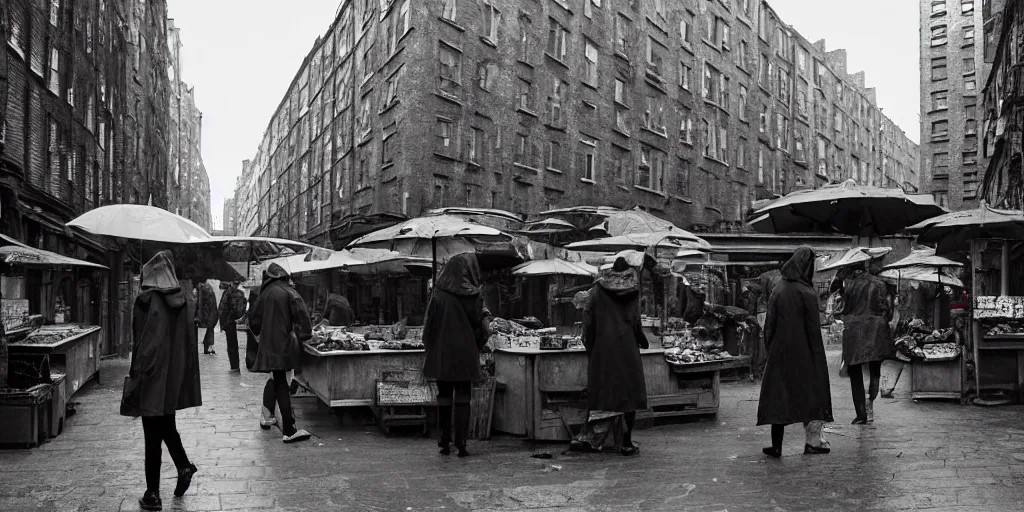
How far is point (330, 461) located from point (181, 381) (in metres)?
2.03

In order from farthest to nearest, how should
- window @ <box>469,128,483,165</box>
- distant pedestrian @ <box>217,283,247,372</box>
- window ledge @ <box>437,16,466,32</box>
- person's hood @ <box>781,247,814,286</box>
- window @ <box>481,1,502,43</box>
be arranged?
window @ <box>481,1,502,43</box> < window @ <box>469,128,483,165</box> < window ledge @ <box>437,16,466,32</box> < distant pedestrian @ <box>217,283,247,372</box> < person's hood @ <box>781,247,814,286</box>

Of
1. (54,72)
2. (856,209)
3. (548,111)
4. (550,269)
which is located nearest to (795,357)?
(856,209)

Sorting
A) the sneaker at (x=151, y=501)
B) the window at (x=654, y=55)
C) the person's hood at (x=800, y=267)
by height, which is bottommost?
the sneaker at (x=151, y=501)

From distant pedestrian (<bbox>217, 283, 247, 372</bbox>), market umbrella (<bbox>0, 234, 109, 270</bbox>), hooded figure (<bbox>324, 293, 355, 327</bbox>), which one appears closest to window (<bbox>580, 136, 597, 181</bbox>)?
distant pedestrian (<bbox>217, 283, 247, 372</bbox>)

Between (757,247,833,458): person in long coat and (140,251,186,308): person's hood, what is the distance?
492cm

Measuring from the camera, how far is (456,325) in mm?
8211

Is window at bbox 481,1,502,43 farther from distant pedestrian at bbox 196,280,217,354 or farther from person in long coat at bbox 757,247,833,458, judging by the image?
person in long coat at bbox 757,247,833,458

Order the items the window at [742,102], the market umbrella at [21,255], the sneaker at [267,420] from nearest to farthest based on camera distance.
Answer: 1. the sneaker at [267,420]
2. the market umbrella at [21,255]
3. the window at [742,102]

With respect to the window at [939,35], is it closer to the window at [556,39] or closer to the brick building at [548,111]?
the brick building at [548,111]

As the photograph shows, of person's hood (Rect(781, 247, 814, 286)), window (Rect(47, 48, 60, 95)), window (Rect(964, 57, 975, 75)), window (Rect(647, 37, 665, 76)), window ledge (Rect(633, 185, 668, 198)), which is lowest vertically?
person's hood (Rect(781, 247, 814, 286))

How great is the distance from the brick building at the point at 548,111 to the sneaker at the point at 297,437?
1734cm

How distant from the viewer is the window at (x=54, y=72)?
2036cm

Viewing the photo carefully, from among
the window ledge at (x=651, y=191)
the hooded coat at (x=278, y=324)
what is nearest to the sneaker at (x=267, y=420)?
the hooded coat at (x=278, y=324)

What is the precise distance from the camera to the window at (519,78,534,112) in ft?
98.8
